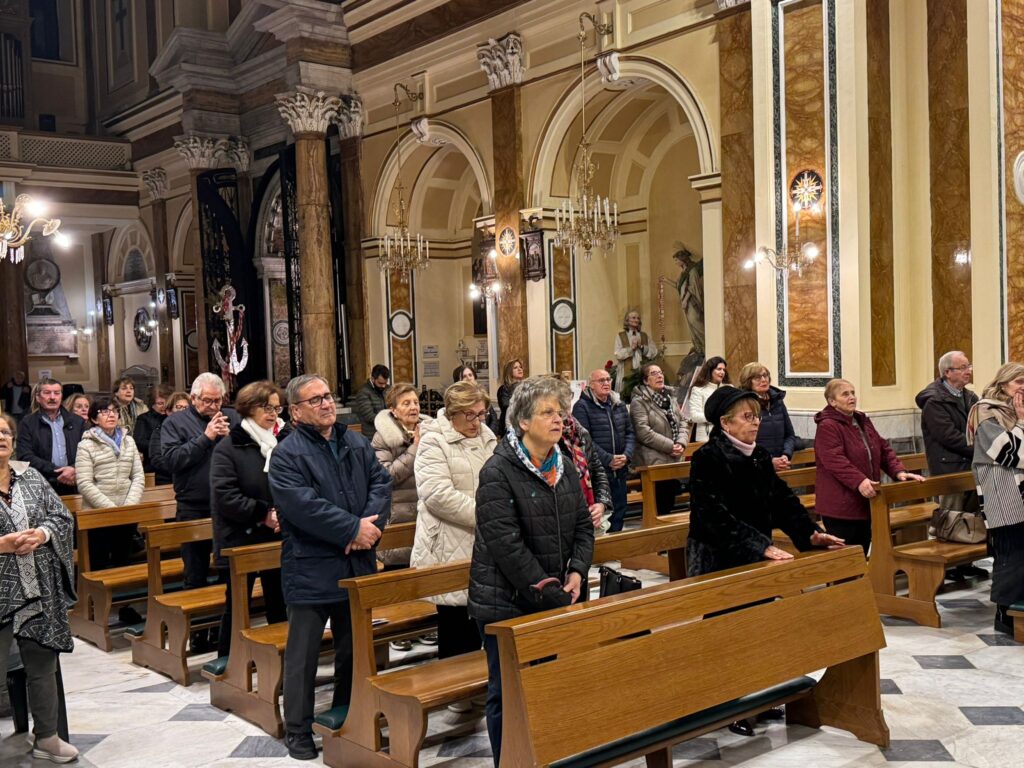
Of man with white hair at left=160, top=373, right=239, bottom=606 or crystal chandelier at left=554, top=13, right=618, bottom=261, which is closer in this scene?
man with white hair at left=160, top=373, right=239, bottom=606

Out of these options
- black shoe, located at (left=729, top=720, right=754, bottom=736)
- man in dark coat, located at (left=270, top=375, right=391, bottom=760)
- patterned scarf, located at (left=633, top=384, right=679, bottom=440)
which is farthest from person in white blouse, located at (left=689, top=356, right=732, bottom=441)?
man in dark coat, located at (left=270, top=375, right=391, bottom=760)

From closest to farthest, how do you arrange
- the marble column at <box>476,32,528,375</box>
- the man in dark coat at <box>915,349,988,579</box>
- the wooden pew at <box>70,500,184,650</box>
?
the wooden pew at <box>70,500,184,650</box>
the man in dark coat at <box>915,349,988,579</box>
the marble column at <box>476,32,528,375</box>

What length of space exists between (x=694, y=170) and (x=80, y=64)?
1597cm

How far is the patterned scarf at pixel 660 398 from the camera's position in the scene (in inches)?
342

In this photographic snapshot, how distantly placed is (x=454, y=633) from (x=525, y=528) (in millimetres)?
1338

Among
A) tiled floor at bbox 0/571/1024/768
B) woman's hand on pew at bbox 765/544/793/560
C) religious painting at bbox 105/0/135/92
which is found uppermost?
religious painting at bbox 105/0/135/92

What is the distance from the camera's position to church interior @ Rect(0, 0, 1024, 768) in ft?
14.1

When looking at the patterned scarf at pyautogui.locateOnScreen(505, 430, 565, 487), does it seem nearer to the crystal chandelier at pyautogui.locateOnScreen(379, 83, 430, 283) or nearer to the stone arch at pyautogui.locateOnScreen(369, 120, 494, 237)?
the stone arch at pyautogui.locateOnScreen(369, 120, 494, 237)

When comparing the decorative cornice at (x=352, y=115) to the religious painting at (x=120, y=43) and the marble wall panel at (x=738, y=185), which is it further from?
the religious painting at (x=120, y=43)

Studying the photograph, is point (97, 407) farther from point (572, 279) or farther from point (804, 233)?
point (572, 279)

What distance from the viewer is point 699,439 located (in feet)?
32.2

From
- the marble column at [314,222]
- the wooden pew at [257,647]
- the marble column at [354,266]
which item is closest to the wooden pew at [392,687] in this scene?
the wooden pew at [257,647]

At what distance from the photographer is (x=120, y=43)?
22719mm

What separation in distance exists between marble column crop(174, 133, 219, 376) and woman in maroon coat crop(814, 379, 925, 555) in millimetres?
13997
